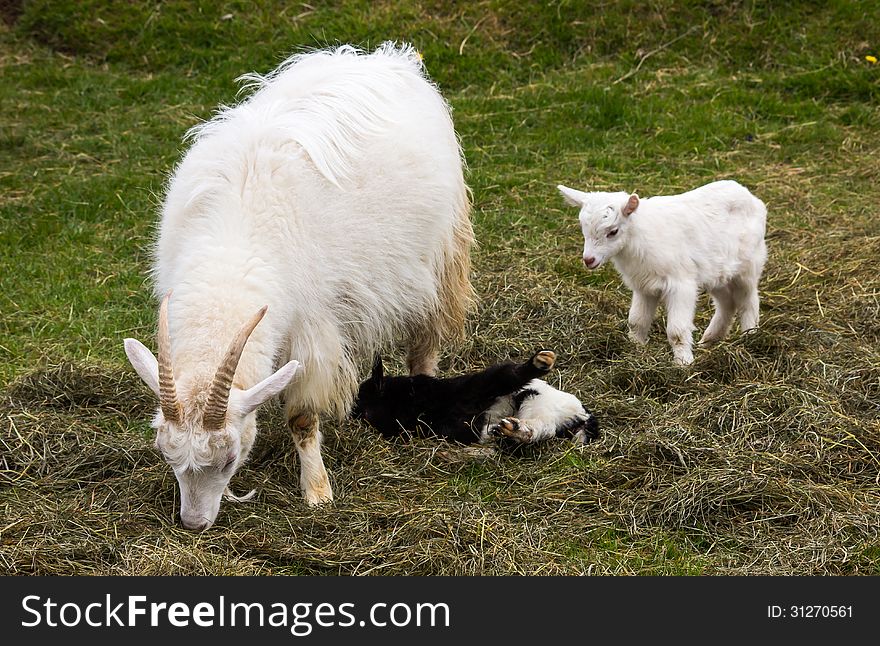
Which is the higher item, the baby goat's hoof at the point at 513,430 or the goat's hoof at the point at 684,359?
the baby goat's hoof at the point at 513,430

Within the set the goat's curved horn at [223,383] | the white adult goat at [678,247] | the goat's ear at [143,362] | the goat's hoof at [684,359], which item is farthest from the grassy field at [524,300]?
the goat's ear at [143,362]

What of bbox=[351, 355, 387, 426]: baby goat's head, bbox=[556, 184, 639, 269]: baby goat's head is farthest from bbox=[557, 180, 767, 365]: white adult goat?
bbox=[351, 355, 387, 426]: baby goat's head

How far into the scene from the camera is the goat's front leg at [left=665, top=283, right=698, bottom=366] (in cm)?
625

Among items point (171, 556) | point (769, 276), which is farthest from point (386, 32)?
point (171, 556)

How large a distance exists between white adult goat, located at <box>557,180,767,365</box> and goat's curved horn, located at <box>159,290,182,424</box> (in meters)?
2.77

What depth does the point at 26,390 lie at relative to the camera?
5.96 meters

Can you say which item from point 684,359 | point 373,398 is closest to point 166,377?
point 373,398

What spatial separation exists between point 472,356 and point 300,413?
5.63ft

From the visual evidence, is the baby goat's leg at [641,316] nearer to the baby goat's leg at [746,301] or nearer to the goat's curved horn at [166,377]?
the baby goat's leg at [746,301]

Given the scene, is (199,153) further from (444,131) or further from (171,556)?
(171,556)

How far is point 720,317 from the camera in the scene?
6.85m

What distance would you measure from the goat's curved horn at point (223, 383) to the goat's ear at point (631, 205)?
2625mm

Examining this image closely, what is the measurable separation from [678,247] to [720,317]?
0.76 metres

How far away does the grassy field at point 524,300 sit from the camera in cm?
463
